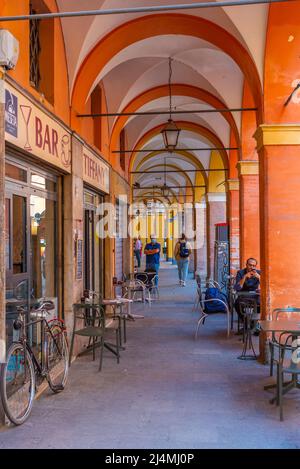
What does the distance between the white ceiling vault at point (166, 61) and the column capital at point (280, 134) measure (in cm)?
78

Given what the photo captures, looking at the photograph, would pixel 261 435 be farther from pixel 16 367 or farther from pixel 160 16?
pixel 160 16

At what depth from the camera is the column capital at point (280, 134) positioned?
6.02 m

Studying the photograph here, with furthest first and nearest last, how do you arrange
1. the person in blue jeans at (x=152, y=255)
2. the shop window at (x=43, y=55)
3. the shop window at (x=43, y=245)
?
the person in blue jeans at (x=152, y=255) → the shop window at (x=43, y=55) → the shop window at (x=43, y=245)

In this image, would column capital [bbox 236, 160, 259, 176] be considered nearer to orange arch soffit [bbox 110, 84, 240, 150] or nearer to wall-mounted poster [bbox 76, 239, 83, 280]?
orange arch soffit [bbox 110, 84, 240, 150]

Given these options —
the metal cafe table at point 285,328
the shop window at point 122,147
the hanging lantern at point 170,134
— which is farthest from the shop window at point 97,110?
the metal cafe table at point 285,328

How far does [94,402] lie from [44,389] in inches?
28.7

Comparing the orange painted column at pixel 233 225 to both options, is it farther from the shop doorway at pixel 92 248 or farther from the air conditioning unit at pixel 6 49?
the air conditioning unit at pixel 6 49

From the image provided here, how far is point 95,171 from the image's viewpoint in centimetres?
827

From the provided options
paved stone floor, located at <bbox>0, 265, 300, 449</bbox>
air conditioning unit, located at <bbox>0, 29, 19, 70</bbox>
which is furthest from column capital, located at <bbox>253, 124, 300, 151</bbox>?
air conditioning unit, located at <bbox>0, 29, 19, 70</bbox>

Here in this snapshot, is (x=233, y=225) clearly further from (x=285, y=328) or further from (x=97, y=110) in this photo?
(x=285, y=328)

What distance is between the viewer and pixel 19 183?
15.8 feet

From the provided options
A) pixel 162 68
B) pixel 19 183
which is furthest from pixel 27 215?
pixel 162 68

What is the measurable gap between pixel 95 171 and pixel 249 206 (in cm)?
314

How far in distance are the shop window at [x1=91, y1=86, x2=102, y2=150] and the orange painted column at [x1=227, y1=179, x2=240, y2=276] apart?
4.19m
